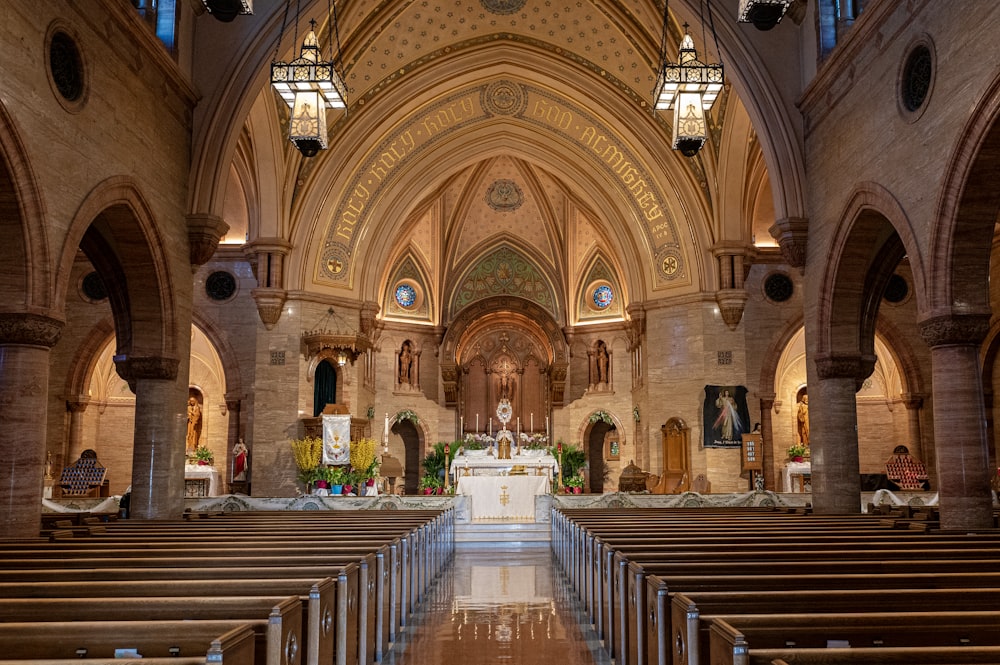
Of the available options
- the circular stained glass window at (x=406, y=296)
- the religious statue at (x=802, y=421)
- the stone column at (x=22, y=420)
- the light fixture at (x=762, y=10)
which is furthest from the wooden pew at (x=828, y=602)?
the circular stained glass window at (x=406, y=296)

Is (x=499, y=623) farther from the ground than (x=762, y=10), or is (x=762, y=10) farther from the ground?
(x=762, y=10)

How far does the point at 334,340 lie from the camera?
23.8 metres

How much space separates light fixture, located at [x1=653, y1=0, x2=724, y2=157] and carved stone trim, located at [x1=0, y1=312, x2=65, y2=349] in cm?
905

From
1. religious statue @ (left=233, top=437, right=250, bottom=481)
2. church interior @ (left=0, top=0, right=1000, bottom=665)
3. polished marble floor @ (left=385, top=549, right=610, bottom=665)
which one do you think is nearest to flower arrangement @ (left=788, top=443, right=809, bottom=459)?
church interior @ (left=0, top=0, right=1000, bottom=665)

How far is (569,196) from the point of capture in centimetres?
3136

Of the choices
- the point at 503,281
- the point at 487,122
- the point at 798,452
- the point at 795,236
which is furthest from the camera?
the point at 503,281

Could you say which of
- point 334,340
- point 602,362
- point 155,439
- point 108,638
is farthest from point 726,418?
point 108,638

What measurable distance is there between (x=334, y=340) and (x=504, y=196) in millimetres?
11578

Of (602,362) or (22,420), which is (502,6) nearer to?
(602,362)

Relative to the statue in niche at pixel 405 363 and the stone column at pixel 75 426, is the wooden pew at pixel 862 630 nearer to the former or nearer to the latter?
the stone column at pixel 75 426

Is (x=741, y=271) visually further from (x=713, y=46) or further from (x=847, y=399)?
(x=847, y=399)

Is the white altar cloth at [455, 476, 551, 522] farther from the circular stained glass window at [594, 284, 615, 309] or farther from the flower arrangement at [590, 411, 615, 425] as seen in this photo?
the circular stained glass window at [594, 284, 615, 309]

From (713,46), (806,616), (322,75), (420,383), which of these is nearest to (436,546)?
(322,75)

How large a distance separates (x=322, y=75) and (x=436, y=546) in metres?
7.04
